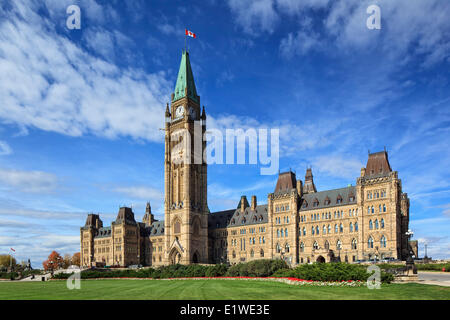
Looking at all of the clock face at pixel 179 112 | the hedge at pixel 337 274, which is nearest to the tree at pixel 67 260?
the clock face at pixel 179 112

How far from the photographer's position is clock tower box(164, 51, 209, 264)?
317 feet

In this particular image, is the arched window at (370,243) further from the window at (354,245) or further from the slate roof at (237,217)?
the slate roof at (237,217)

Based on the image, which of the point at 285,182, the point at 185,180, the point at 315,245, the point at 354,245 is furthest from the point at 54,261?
the point at 354,245

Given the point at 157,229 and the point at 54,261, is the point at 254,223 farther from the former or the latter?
the point at 54,261

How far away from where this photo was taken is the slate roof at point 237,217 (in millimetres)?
97838

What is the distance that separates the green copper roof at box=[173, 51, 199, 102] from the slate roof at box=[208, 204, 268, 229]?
110ft

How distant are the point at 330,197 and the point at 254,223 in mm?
22632

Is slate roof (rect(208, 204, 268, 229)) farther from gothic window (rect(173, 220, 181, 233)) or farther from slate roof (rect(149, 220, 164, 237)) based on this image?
slate roof (rect(149, 220, 164, 237))

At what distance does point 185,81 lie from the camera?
4195 inches

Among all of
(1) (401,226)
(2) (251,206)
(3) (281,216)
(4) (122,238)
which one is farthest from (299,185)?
(4) (122,238)

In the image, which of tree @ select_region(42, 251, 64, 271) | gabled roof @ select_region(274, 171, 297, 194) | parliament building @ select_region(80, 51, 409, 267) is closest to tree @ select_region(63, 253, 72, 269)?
tree @ select_region(42, 251, 64, 271)
